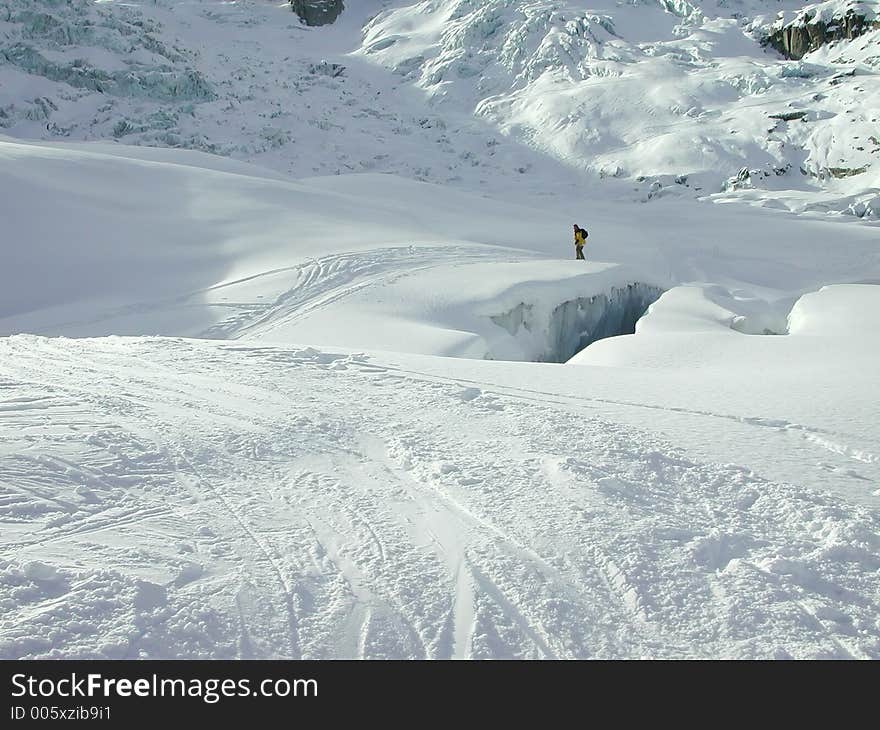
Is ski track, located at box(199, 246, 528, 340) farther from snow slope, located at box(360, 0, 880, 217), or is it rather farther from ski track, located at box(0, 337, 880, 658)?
snow slope, located at box(360, 0, 880, 217)

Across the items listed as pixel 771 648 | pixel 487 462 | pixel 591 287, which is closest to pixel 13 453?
pixel 487 462

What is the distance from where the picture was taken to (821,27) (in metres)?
30.9

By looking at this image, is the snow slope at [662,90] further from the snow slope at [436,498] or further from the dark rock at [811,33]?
the snow slope at [436,498]

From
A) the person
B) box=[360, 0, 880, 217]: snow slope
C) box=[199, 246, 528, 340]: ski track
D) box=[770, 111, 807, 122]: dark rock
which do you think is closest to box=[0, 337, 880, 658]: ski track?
box=[199, 246, 528, 340]: ski track

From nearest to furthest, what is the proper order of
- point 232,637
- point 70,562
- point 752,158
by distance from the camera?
1. point 232,637
2. point 70,562
3. point 752,158

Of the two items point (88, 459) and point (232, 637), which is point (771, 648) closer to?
point (232, 637)

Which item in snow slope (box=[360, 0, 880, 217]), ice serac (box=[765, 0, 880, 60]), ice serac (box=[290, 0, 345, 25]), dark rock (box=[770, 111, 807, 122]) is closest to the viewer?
snow slope (box=[360, 0, 880, 217])

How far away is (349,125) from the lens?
105ft

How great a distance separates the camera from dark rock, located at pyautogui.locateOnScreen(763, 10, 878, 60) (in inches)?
1165

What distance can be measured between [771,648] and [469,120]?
32718mm

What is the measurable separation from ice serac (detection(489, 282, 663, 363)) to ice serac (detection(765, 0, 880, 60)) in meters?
24.0

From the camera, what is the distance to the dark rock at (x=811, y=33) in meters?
29.6

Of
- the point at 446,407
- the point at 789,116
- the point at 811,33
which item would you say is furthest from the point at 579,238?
the point at 811,33

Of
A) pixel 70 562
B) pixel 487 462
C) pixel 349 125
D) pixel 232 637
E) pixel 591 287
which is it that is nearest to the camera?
pixel 232 637
